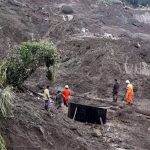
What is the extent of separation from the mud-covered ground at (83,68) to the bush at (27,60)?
2.34 ft

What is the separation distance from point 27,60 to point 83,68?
7368mm

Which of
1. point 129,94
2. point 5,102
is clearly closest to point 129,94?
point 129,94

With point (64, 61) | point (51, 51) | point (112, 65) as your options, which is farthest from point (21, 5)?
point (51, 51)

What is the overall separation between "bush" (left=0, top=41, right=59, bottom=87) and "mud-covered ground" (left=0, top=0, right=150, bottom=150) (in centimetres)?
71

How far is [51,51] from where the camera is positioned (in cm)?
2028

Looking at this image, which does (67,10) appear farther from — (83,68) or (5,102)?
(5,102)

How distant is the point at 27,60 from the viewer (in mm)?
19359

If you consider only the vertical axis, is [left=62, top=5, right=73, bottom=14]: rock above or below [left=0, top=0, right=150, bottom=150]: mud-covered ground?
above

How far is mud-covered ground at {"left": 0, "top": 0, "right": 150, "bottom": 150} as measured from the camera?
43.9 feet

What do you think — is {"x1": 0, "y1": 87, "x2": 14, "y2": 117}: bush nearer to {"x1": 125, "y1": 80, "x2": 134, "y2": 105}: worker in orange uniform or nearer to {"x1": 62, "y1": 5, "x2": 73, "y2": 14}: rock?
{"x1": 125, "y1": 80, "x2": 134, "y2": 105}: worker in orange uniform

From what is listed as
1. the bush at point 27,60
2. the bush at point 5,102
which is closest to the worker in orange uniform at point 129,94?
the bush at point 27,60

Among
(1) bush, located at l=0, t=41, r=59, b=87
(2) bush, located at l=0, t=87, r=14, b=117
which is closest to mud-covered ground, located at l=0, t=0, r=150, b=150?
(2) bush, located at l=0, t=87, r=14, b=117

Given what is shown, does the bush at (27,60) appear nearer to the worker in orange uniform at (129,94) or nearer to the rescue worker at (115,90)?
the rescue worker at (115,90)

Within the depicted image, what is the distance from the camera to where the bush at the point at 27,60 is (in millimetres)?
18234
